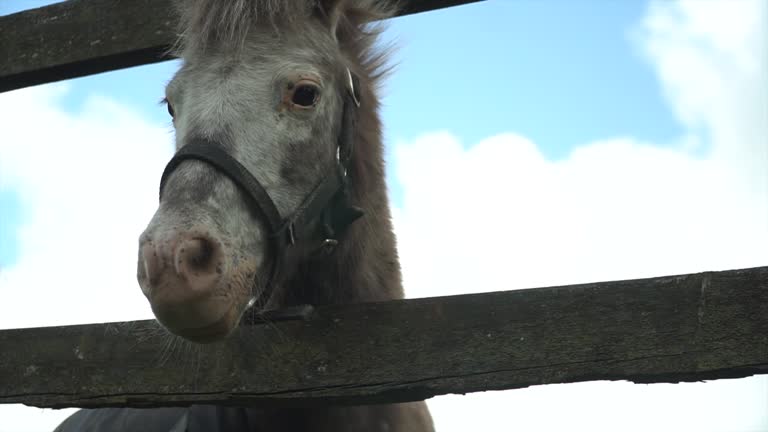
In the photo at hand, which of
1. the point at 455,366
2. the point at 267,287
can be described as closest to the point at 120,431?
the point at 267,287

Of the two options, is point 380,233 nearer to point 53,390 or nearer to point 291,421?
point 291,421

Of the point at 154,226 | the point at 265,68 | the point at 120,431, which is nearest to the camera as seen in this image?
the point at 154,226

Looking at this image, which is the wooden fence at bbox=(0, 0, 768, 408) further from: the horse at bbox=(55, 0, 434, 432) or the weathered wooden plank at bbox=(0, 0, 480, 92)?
the weathered wooden plank at bbox=(0, 0, 480, 92)

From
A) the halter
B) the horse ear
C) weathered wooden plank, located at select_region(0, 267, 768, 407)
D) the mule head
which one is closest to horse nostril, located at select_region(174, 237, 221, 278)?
Result: the mule head

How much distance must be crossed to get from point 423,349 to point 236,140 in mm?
810

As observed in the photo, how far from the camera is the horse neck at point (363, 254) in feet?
8.20

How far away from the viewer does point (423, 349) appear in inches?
75.6

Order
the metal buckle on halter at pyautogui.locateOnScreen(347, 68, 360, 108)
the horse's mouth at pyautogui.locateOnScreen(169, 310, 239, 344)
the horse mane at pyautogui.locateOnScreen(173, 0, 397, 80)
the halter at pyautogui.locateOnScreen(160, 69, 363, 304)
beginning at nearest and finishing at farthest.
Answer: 1. the horse's mouth at pyautogui.locateOnScreen(169, 310, 239, 344)
2. the halter at pyautogui.locateOnScreen(160, 69, 363, 304)
3. the horse mane at pyautogui.locateOnScreen(173, 0, 397, 80)
4. the metal buckle on halter at pyautogui.locateOnScreen(347, 68, 360, 108)

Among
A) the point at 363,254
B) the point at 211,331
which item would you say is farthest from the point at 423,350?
the point at 363,254

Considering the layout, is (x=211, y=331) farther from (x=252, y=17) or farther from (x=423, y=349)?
(x=252, y=17)

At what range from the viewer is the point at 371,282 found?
263cm

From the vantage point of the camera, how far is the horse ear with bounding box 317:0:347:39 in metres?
2.70

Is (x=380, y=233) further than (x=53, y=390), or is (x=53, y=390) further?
(x=380, y=233)

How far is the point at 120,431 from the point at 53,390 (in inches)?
37.2
